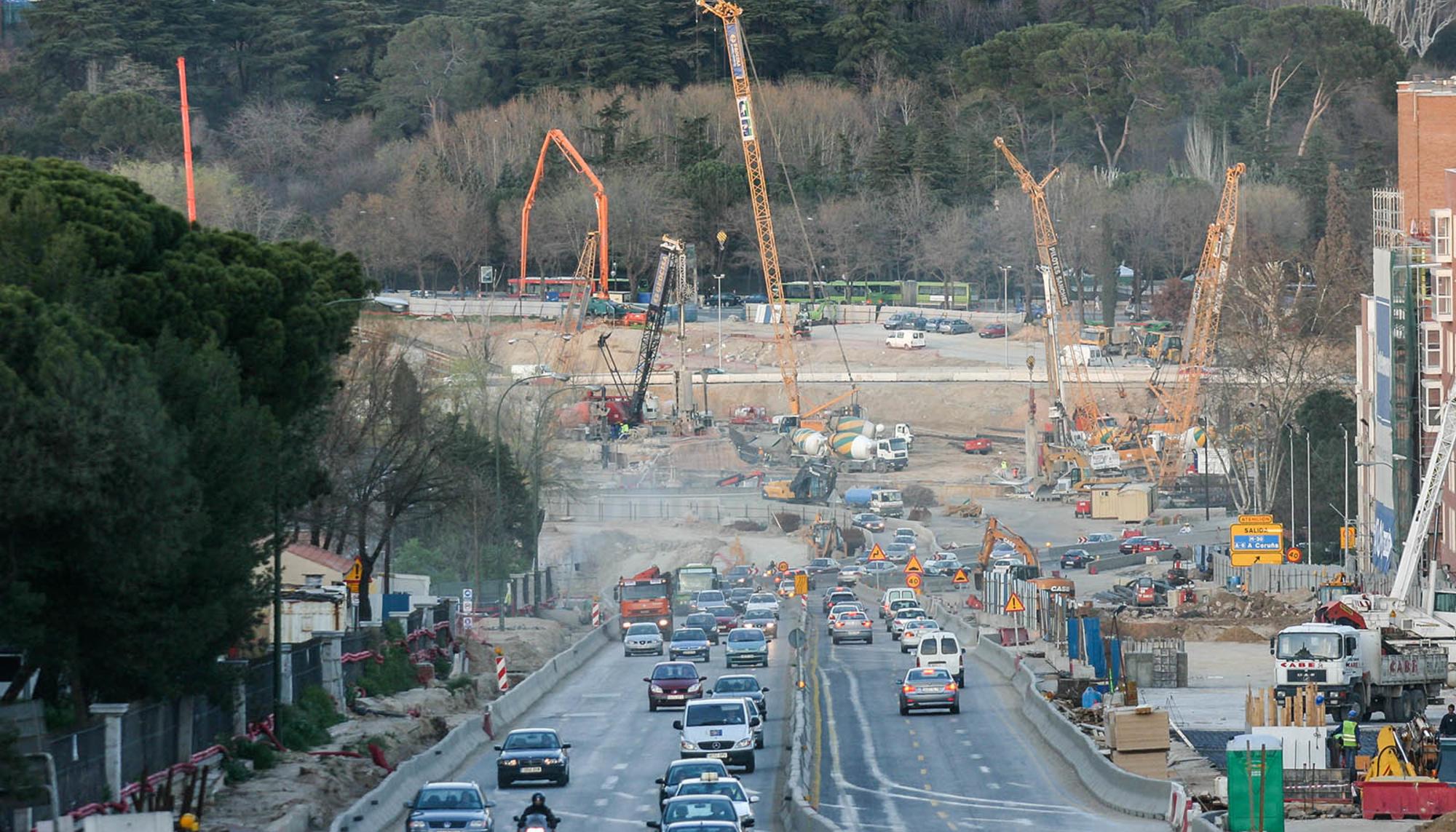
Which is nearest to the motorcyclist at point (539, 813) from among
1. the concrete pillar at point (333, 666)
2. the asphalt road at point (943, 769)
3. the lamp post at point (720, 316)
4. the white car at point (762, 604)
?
the asphalt road at point (943, 769)

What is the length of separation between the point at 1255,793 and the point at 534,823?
9530 millimetres

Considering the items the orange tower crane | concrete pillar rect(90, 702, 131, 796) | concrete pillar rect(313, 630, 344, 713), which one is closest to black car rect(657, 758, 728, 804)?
concrete pillar rect(90, 702, 131, 796)

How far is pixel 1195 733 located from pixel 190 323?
69.4 feet

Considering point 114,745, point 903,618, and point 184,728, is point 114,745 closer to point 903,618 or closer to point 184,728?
point 184,728

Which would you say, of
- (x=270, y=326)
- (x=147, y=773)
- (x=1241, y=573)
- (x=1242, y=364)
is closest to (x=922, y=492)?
(x=1242, y=364)

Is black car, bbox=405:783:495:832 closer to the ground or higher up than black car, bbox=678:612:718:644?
higher up

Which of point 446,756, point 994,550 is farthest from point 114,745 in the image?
point 994,550

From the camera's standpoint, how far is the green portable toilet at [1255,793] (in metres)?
29.8

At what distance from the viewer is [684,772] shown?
35188 millimetres

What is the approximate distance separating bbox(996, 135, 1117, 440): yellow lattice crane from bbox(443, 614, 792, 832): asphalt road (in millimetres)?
79868

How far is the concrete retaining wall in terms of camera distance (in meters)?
34.4

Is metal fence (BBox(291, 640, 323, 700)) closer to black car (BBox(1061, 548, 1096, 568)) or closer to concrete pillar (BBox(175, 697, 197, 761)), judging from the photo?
concrete pillar (BBox(175, 697, 197, 761))

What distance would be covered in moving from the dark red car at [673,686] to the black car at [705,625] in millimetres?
19107

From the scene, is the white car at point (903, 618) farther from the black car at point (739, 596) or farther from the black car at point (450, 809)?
the black car at point (450, 809)
